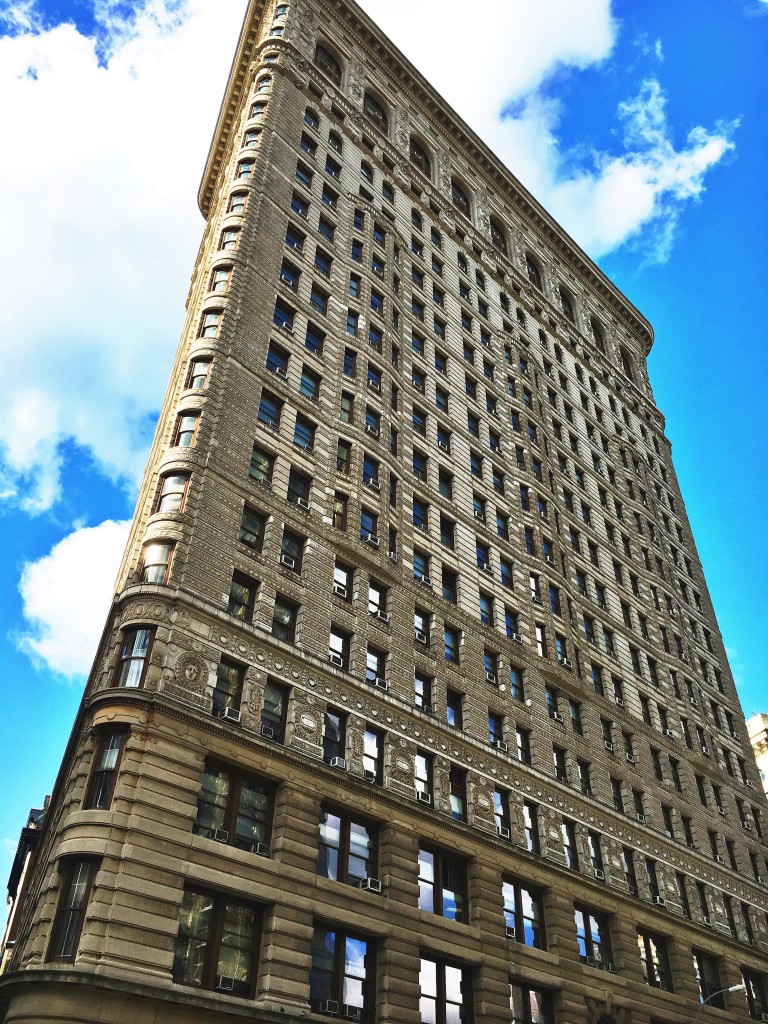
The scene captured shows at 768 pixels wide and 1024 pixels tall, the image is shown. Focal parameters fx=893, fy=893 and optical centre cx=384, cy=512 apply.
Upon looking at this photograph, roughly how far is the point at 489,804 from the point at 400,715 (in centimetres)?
551

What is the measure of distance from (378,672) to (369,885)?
8680mm

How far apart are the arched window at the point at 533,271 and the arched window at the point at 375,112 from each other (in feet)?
54.7

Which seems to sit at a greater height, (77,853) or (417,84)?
(417,84)

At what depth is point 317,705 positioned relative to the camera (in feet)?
104

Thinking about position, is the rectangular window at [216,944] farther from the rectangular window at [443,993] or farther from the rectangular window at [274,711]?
the rectangular window at [443,993]

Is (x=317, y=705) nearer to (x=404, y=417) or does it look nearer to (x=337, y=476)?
(x=337, y=476)

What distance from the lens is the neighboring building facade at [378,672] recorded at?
84.8 feet

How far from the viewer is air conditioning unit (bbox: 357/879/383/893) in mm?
29500

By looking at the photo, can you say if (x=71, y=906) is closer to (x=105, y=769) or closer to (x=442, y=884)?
(x=105, y=769)

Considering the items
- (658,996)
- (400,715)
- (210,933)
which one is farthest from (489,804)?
(210,933)

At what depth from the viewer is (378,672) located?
35.9 m

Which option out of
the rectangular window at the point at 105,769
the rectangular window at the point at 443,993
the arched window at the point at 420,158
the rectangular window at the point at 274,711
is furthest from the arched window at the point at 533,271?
the rectangular window at the point at 105,769

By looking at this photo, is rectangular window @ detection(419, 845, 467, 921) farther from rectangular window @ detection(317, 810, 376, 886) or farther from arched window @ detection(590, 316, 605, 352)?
arched window @ detection(590, 316, 605, 352)

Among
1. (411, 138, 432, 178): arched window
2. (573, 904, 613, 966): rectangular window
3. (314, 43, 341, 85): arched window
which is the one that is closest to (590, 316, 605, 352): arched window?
(411, 138, 432, 178): arched window
